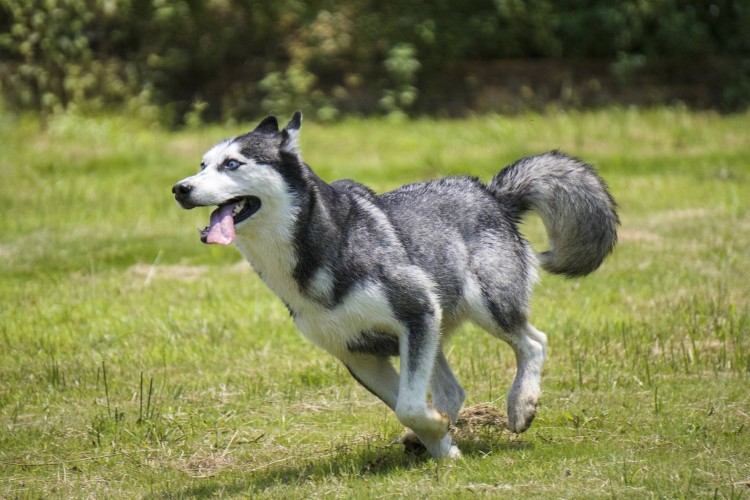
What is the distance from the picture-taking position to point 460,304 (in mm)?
5824

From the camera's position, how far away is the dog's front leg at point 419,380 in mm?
5344

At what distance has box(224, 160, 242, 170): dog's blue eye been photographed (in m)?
5.31

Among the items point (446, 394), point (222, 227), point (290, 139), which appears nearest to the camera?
point (222, 227)

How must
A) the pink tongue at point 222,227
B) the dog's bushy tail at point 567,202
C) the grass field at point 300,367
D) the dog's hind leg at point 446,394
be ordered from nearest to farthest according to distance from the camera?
the pink tongue at point 222,227, the grass field at point 300,367, the dog's hind leg at point 446,394, the dog's bushy tail at point 567,202

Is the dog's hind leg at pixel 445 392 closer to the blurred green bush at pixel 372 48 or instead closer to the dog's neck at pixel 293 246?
the dog's neck at pixel 293 246

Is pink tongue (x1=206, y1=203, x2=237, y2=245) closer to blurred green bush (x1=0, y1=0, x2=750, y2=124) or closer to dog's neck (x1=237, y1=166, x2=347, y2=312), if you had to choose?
dog's neck (x1=237, y1=166, x2=347, y2=312)

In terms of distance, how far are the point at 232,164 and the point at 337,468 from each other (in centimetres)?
155

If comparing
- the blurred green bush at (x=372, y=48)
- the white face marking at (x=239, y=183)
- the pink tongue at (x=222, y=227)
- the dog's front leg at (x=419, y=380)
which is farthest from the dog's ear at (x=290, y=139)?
the blurred green bush at (x=372, y=48)

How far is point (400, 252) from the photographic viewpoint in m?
5.60

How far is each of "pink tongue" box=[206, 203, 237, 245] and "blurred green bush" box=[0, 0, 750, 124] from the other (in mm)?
11750

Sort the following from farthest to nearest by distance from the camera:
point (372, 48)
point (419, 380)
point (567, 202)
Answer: point (372, 48)
point (567, 202)
point (419, 380)

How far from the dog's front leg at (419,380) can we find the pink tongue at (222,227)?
38.3 inches

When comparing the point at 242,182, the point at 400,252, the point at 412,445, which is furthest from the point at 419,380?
the point at 242,182

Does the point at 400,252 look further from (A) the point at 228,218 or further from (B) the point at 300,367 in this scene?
(B) the point at 300,367
